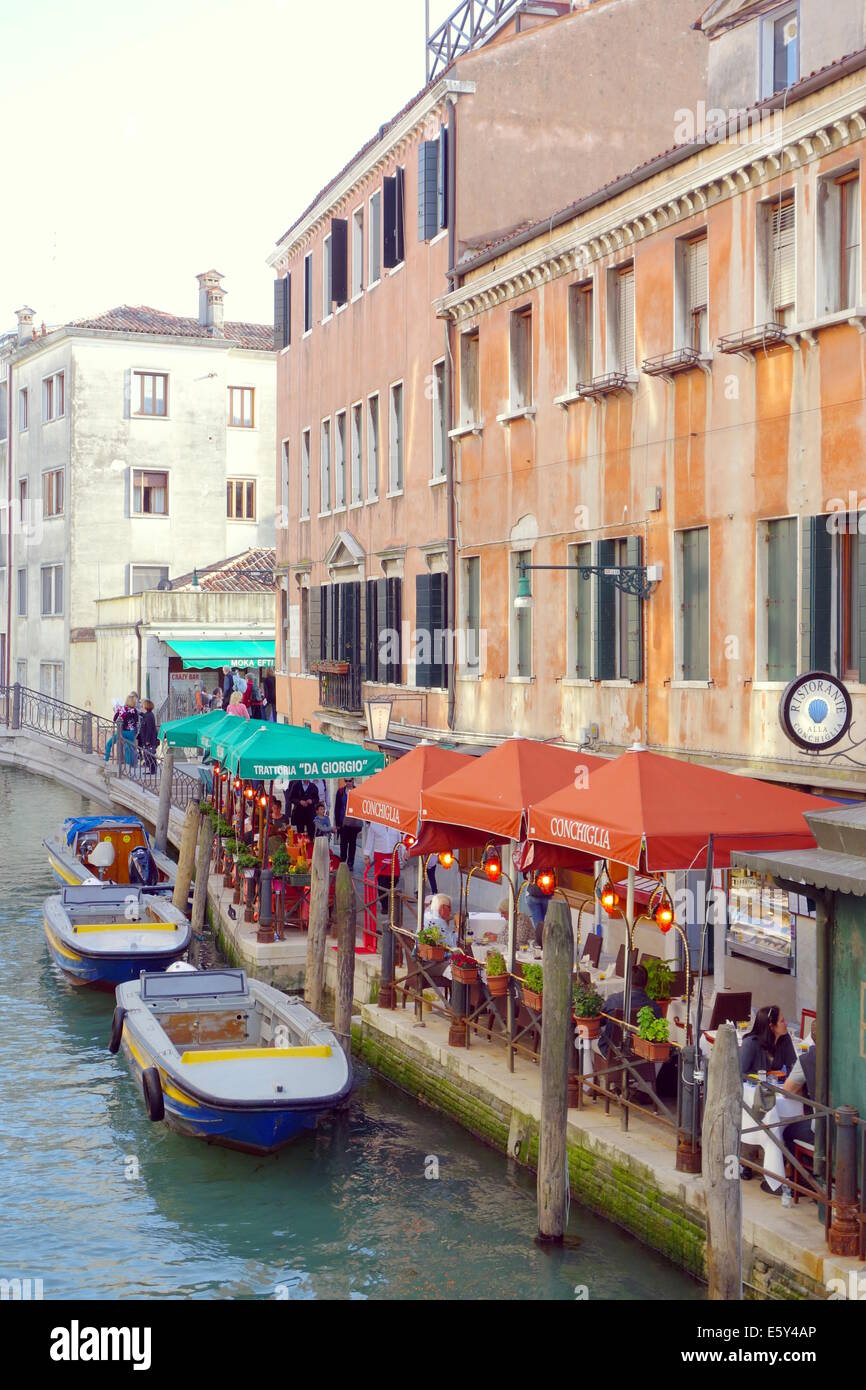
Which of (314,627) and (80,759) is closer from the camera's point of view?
(314,627)

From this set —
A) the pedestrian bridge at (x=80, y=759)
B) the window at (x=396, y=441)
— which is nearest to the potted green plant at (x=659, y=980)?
the window at (x=396, y=441)

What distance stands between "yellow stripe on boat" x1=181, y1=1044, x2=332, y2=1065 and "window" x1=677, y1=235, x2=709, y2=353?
7.59 meters

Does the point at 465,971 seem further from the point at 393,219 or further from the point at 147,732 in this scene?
the point at 147,732

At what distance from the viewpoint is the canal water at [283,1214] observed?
37.3 ft

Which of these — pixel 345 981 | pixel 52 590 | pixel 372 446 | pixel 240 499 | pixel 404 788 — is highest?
pixel 240 499

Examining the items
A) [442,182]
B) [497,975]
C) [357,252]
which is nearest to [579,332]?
[442,182]

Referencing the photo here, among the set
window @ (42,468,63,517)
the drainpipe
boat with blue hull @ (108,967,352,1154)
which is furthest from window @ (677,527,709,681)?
window @ (42,468,63,517)

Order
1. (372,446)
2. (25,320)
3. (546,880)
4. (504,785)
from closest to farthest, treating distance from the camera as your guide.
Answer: (504,785) < (546,880) < (372,446) < (25,320)

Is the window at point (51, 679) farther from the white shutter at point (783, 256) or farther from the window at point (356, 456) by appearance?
the white shutter at point (783, 256)

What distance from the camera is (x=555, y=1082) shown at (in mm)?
11289

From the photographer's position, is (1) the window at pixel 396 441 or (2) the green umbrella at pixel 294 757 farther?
(1) the window at pixel 396 441

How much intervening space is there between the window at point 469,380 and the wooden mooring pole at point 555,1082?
38.4 ft

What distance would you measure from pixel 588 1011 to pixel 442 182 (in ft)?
47.9

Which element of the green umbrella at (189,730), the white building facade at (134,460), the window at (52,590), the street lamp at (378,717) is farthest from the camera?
the window at (52,590)
